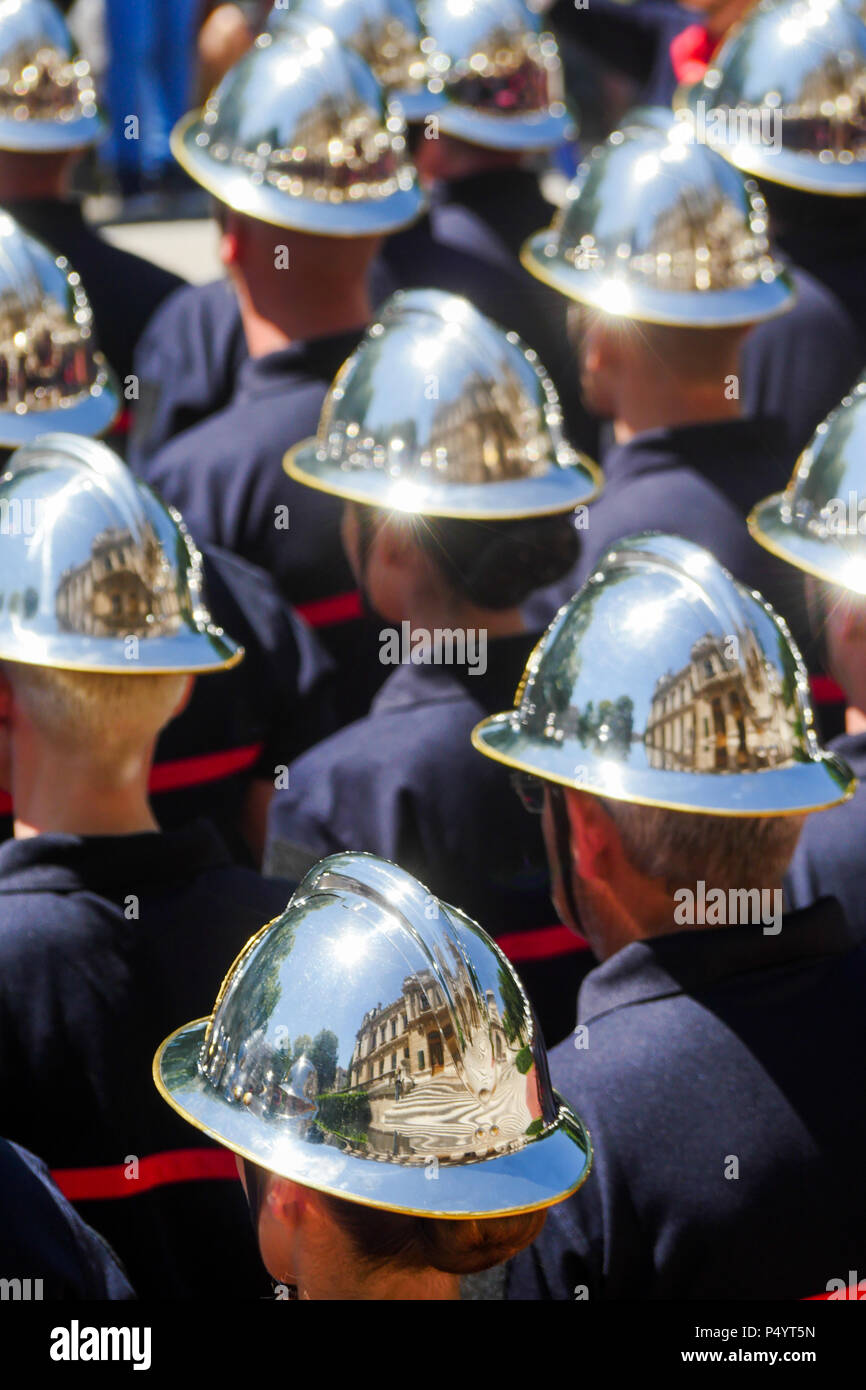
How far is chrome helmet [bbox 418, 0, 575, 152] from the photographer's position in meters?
6.32

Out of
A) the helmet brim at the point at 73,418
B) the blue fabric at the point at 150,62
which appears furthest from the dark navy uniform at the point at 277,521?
the blue fabric at the point at 150,62

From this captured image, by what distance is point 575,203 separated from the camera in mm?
5094

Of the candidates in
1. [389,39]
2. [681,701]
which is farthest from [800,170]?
[681,701]

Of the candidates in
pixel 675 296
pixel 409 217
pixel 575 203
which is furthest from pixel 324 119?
pixel 675 296

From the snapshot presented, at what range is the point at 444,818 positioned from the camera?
3.17 metres

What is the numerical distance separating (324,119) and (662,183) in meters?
0.86

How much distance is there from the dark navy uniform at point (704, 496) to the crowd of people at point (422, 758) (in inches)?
0.4

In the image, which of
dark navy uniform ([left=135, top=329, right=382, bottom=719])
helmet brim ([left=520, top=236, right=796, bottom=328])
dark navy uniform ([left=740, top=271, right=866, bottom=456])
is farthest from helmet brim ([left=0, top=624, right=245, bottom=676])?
dark navy uniform ([left=740, top=271, right=866, bottom=456])

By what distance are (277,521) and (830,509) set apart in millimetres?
1120

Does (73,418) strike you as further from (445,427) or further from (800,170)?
(800,170)

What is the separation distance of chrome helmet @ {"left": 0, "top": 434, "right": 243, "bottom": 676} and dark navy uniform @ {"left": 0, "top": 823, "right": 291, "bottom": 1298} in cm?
28

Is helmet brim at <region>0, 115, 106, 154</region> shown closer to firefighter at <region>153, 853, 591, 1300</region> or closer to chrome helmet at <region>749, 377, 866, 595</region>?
chrome helmet at <region>749, 377, 866, 595</region>
